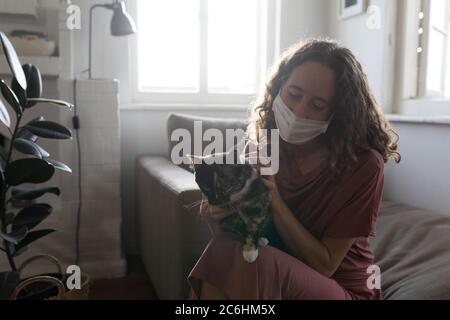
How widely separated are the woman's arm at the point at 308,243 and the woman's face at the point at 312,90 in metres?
0.15

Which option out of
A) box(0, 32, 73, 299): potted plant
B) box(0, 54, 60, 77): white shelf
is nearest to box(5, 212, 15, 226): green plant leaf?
box(0, 32, 73, 299): potted plant

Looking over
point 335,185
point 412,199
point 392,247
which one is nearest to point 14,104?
point 335,185

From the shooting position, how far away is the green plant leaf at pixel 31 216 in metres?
1.27

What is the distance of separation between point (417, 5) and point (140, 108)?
1.51m

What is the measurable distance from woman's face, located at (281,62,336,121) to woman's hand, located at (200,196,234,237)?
24 centimetres

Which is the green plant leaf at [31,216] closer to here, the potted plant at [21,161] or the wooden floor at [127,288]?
the potted plant at [21,161]

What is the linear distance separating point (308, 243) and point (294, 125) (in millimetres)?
234

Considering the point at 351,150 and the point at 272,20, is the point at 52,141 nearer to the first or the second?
the point at 272,20

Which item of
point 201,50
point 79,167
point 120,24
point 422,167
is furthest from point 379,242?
point 201,50

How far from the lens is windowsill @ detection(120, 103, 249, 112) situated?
7.53 ft

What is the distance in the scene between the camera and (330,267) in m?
0.80

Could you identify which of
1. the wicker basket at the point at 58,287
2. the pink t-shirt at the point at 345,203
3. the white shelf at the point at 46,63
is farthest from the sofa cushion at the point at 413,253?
the white shelf at the point at 46,63
